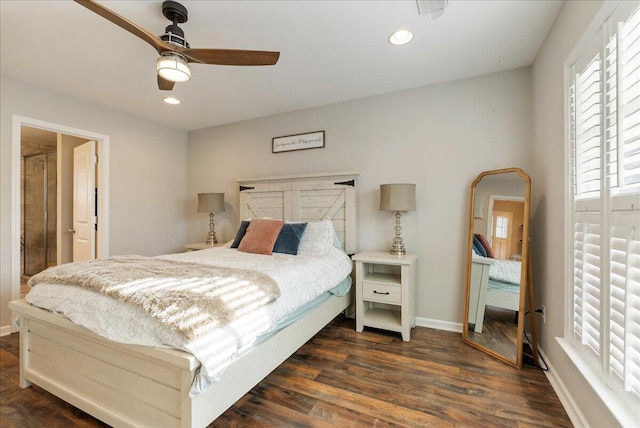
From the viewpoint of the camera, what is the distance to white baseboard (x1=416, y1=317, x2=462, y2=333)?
2769 mm

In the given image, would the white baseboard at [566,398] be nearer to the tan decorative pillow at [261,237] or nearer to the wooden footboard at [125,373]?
the wooden footboard at [125,373]

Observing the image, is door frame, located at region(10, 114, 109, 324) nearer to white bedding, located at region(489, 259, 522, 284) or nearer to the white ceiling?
the white ceiling

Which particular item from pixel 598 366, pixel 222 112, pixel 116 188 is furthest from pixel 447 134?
pixel 116 188

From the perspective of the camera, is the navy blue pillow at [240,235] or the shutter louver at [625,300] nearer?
the shutter louver at [625,300]

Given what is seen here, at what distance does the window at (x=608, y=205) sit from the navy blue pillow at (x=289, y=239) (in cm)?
212

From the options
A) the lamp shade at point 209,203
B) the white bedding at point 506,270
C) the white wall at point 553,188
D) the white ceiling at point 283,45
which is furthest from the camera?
the lamp shade at point 209,203

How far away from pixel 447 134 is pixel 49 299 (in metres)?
3.44

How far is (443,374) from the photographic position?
202 centimetres

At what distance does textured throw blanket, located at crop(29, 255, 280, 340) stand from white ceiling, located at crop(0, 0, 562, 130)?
5.58ft

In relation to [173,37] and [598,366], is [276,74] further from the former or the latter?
[598,366]

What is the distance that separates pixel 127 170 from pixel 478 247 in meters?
4.26

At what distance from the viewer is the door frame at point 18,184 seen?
274cm

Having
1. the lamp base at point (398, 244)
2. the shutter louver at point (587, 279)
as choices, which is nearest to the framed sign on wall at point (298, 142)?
the lamp base at point (398, 244)

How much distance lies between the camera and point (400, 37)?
6.88ft
